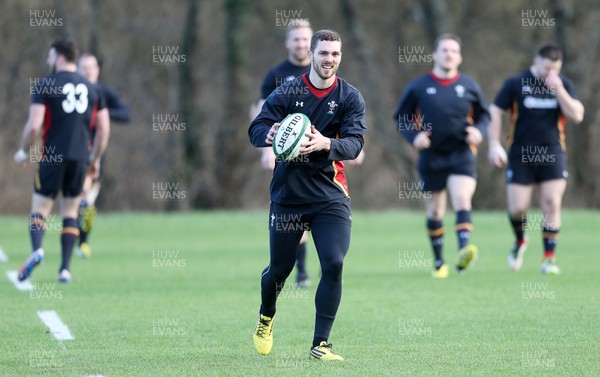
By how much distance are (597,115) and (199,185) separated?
1039cm

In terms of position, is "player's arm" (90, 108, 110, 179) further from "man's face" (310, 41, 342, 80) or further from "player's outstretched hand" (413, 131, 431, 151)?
"man's face" (310, 41, 342, 80)

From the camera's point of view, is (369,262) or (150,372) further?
(369,262)

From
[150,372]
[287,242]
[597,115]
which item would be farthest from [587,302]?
[597,115]

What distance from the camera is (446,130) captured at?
13211 mm

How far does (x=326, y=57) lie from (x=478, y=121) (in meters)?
5.92

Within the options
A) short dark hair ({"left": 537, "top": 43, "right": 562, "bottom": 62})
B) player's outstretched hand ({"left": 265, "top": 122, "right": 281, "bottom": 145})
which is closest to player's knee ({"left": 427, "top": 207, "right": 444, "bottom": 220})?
short dark hair ({"left": 537, "top": 43, "right": 562, "bottom": 62})

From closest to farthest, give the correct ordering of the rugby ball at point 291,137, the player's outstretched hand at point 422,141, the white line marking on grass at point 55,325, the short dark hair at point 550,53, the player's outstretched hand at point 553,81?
1. the rugby ball at point 291,137
2. the white line marking on grass at point 55,325
3. the player's outstretched hand at point 553,81
4. the short dark hair at point 550,53
5. the player's outstretched hand at point 422,141

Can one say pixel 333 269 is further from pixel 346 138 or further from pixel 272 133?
pixel 272 133

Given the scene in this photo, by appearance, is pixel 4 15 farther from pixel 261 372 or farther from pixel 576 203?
pixel 261 372

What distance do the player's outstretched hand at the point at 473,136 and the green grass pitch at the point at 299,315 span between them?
154 centimetres

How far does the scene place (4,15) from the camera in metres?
29.8

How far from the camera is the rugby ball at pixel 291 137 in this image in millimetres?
7371

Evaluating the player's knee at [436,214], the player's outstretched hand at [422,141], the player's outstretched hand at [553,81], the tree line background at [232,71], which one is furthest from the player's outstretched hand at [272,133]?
the tree line background at [232,71]

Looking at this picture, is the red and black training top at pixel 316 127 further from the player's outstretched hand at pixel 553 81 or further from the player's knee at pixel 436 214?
the player's knee at pixel 436 214
